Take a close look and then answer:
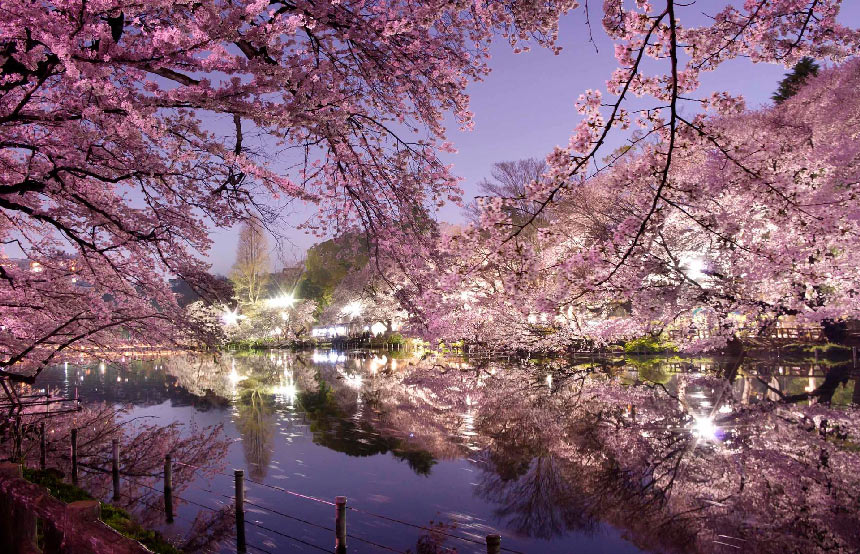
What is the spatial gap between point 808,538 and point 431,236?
6666 millimetres

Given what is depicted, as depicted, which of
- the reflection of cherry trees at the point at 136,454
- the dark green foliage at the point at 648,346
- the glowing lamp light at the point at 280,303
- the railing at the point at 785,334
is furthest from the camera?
the glowing lamp light at the point at 280,303

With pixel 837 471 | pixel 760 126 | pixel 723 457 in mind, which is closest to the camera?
pixel 837 471

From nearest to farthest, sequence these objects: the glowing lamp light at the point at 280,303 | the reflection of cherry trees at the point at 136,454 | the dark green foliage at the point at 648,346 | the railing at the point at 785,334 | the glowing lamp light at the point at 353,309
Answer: the reflection of cherry trees at the point at 136,454 < the railing at the point at 785,334 < the dark green foliage at the point at 648,346 < the glowing lamp light at the point at 353,309 < the glowing lamp light at the point at 280,303

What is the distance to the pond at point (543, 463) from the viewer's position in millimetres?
7820

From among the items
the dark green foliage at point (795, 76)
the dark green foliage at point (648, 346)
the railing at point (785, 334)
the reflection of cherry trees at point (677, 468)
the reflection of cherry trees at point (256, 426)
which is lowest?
the reflection of cherry trees at point (256, 426)

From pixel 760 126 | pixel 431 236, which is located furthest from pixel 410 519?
pixel 760 126

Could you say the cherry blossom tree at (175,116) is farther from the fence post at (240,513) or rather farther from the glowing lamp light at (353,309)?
the glowing lamp light at (353,309)

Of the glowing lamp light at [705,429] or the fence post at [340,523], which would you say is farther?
the glowing lamp light at [705,429]

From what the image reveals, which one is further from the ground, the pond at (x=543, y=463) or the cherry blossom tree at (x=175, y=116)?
the cherry blossom tree at (x=175, y=116)

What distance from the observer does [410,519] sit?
8.93 m

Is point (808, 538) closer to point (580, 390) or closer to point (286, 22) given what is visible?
point (286, 22)

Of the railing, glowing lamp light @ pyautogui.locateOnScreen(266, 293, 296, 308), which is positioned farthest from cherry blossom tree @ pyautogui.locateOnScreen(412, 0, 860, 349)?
glowing lamp light @ pyautogui.locateOnScreen(266, 293, 296, 308)

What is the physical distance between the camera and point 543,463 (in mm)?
11109

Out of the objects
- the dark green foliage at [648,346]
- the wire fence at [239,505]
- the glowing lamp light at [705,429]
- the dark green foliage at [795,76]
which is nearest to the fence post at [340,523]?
the wire fence at [239,505]
